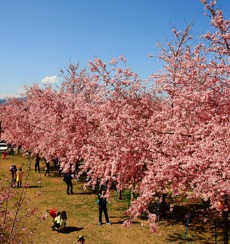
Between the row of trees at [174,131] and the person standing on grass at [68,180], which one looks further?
the person standing on grass at [68,180]

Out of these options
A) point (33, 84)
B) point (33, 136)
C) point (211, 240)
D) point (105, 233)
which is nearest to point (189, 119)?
point (211, 240)

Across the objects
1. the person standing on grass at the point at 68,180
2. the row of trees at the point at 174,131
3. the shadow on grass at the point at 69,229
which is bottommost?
the shadow on grass at the point at 69,229

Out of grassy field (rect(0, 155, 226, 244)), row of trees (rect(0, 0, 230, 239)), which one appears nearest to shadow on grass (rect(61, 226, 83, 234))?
grassy field (rect(0, 155, 226, 244))

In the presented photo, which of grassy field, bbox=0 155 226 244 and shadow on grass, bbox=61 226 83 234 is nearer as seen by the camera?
grassy field, bbox=0 155 226 244

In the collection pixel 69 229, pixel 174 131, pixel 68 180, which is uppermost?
pixel 174 131

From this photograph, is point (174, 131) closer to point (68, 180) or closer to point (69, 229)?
point (69, 229)

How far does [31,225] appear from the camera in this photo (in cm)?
1516

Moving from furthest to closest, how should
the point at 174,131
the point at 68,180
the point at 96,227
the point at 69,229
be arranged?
the point at 68,180 < the point at 96,227 < the point at 69,229 < the point at 174,131

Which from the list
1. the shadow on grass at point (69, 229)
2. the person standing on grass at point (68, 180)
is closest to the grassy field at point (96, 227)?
the shadow on grass at point (69, 229)

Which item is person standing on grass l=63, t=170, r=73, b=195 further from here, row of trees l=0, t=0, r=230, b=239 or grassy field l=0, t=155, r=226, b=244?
row of trees l=0, t=0, r=230, b=239

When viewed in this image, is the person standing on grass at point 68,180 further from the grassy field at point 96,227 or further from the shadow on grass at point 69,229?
the shadow on grass at point 69,229

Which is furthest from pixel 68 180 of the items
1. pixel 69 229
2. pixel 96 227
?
pixel 96 227

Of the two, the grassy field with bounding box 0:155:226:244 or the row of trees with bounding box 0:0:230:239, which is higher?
the row of trees with bounding box 0:0:230:239

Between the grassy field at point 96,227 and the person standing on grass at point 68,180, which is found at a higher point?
the person standing on grass at point 68,180
